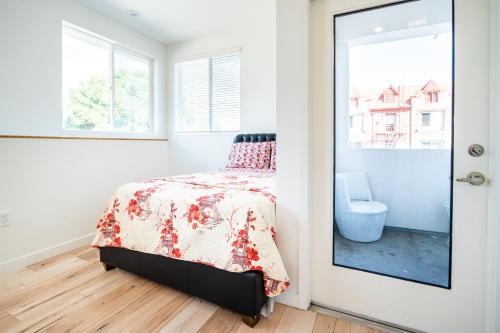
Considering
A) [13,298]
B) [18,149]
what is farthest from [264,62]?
[13,298]

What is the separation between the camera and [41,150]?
247cm

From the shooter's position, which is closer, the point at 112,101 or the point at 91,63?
the point at 91,63

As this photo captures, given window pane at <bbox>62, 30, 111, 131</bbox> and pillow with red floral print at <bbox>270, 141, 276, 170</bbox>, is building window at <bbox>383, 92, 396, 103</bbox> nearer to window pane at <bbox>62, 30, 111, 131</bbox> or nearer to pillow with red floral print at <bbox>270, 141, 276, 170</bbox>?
pillow with red floral print at <bbox>270, 141, 276, 170</bbox>

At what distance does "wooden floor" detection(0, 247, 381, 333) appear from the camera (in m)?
1.51

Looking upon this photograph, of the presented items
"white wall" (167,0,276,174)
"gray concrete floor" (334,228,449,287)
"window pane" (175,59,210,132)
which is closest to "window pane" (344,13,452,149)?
"gray concrete floor" (334,228,449,287)

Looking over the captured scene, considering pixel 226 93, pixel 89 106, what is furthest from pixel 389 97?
pixel 89 106

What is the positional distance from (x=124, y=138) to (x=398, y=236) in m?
3.16

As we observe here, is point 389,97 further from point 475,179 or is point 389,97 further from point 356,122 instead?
point 475,179

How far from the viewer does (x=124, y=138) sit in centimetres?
330

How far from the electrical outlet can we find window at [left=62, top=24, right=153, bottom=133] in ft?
3.30

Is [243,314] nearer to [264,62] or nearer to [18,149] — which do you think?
[18,149]

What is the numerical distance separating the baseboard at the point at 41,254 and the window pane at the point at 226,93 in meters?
2.12

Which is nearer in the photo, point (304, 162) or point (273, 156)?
point (304, 162)

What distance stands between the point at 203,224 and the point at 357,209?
984mm
